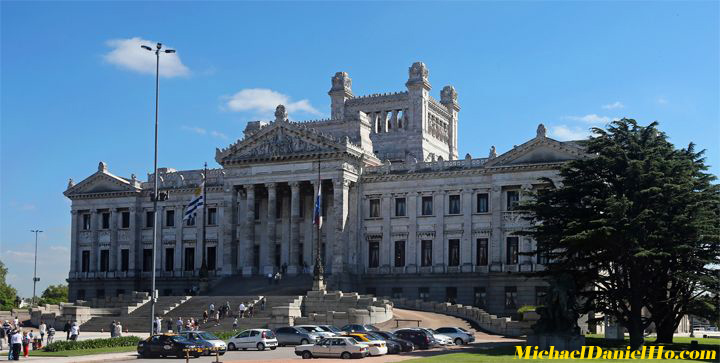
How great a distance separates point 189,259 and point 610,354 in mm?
62705

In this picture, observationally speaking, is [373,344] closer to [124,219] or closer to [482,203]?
[482,203]

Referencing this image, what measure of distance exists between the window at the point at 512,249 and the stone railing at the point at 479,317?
1052 cm

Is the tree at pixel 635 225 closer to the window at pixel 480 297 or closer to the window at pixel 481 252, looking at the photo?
the window at pixel 480 297

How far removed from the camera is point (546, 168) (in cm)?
8869

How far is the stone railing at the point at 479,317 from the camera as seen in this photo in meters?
76.5

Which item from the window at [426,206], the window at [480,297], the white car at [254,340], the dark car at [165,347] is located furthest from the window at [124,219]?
the dark car at [165,347]

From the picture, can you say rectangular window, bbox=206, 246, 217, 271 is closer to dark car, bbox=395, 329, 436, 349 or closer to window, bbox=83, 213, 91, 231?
window, bbox=83, 213, 91, 231

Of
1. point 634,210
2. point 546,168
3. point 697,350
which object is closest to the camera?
point 697,350

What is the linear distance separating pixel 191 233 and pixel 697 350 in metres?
63.6

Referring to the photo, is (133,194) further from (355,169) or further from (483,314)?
(483,314)

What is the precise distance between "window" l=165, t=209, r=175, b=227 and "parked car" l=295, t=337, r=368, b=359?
5819 centimetres

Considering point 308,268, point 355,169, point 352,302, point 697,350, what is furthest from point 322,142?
point 697,350

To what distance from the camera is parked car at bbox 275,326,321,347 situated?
6431cm

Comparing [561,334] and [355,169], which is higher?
[355,169]
